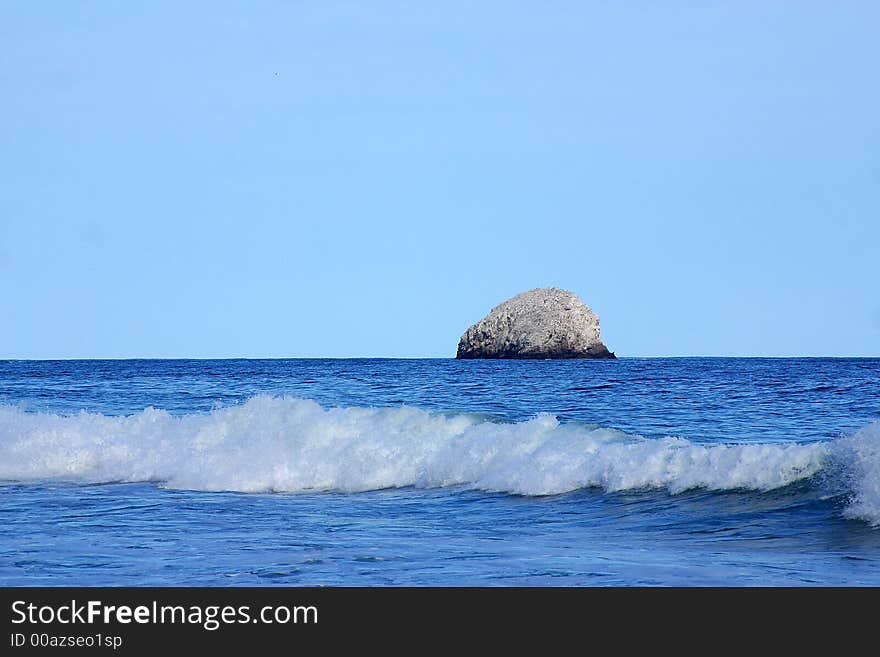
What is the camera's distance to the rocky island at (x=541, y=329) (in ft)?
429

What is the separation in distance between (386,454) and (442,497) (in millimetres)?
3286

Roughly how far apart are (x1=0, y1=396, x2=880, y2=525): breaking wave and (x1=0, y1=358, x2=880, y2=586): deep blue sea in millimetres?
48

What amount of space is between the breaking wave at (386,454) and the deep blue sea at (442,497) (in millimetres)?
48

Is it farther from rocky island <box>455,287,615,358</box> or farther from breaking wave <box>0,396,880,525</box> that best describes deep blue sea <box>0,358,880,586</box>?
rocky island <box>455,287,615,358</box>

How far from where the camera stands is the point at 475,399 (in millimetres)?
35562

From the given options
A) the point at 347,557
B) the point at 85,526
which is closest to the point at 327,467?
the point at 85,526

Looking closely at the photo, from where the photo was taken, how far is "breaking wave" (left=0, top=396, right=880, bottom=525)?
16484mm
